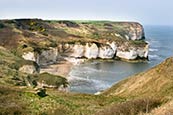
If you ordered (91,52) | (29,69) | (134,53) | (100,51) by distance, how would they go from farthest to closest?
(100,51)
(91,52)
(134,53)
(29,69)

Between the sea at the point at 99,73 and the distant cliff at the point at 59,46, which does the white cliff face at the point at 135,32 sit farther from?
the sea at the point at 99,73

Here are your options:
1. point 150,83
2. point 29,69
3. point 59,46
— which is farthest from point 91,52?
point 150,83

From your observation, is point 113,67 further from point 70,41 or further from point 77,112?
point 77,112

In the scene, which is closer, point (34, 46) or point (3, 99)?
point (3, 99)

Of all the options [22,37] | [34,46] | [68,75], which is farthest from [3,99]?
[22,37]

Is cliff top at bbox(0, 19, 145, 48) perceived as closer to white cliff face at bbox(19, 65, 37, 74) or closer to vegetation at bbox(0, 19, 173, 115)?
vegetation at bbox(0, 19, 173, 115)

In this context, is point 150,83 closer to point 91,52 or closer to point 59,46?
point 59,46

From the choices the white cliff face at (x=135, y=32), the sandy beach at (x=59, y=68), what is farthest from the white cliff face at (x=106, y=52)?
the white cliff face at (x=135, y=32)
